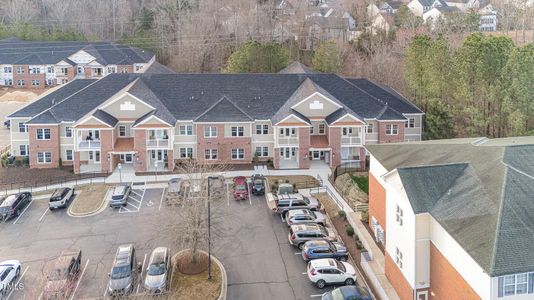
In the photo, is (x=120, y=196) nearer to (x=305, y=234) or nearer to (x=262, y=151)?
(x=262, y=151)

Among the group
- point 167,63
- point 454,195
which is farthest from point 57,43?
point 454,195

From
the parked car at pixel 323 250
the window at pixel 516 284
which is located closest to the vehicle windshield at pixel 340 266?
the parked car at pixel 323 250

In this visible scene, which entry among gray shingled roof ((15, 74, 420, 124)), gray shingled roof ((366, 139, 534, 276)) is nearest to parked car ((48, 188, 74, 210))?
gray shingled roof ((15, 74, 420, 124))

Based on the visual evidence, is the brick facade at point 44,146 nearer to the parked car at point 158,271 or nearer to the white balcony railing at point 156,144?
→ the white balcony railing at point 156,144

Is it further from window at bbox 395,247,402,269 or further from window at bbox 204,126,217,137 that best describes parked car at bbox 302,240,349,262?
window at bbox 204,126,217,137

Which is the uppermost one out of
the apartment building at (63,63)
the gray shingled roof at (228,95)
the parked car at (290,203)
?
the apartment building at (63,63)

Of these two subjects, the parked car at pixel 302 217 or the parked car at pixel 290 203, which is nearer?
the parked car at pixel 302 217
